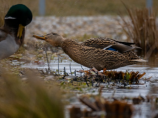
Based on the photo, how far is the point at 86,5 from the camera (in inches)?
997

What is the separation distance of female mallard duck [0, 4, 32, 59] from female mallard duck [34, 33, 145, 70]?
315 millimetres

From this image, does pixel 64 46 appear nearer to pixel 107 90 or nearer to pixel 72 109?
pixel 107 90

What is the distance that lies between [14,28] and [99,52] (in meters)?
1.34

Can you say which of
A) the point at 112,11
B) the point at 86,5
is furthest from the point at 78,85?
the point at 86,5

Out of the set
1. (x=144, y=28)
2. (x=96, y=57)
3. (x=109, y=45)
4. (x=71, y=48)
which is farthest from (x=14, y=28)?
(x=144, y=28)

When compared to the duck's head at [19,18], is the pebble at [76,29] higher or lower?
higher

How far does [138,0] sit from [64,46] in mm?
21983

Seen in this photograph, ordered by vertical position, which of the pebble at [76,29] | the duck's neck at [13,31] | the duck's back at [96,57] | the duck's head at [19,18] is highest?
the pebble at [76,29]

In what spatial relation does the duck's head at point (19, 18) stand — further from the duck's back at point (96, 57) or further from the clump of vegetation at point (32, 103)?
the clump of vegetation at point (32, 103)

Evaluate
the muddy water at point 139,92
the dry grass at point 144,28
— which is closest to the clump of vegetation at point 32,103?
the muddy water at point 139,92

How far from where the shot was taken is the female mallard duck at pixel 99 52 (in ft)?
17.6

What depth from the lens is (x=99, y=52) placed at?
538 centimetres

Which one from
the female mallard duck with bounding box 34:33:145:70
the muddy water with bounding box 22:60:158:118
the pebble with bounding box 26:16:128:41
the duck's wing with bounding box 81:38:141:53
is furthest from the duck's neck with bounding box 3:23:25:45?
the pebble with bounding box 26:16:128:41

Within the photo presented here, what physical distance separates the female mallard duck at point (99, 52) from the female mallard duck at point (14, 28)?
0.32 meters
